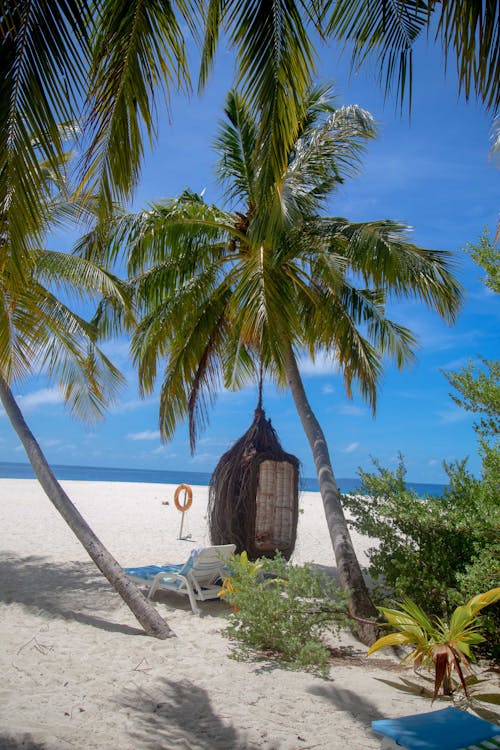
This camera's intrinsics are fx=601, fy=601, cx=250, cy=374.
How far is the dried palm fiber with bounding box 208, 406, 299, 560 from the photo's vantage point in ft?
28.1

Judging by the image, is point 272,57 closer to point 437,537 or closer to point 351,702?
point 351,702

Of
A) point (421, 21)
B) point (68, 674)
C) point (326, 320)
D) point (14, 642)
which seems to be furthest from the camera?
point (326, 320)

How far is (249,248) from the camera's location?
8.62 m

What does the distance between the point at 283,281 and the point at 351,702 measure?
5078mm

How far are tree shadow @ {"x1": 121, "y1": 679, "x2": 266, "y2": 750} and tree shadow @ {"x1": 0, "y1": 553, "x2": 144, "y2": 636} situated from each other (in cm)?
169

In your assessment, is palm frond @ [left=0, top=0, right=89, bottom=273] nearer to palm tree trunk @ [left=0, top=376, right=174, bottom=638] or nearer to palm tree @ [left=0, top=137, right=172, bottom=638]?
palm tree @ [left=0, top=137, right=172, bottom=638]

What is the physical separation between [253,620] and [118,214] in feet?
18.1

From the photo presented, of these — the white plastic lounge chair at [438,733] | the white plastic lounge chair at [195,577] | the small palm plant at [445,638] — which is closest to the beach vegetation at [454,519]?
the small palm plant at [445,638]

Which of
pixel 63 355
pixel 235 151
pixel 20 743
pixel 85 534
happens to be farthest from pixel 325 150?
pixel 20 743

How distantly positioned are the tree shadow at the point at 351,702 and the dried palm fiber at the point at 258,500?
3.82 metres

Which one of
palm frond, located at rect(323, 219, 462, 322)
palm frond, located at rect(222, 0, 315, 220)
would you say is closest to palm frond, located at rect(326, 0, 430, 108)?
palm frond, located at rect(222, 0, 315, 220)

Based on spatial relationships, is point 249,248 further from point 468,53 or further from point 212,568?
point 468,53

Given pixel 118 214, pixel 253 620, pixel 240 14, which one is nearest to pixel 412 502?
pixel 253 620

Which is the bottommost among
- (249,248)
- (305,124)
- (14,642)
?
(14,642)
